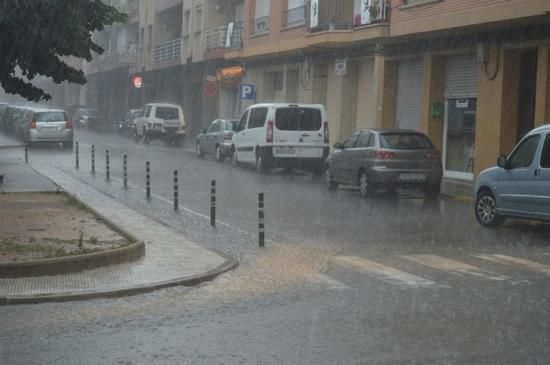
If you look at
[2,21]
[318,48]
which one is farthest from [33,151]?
[2,21]

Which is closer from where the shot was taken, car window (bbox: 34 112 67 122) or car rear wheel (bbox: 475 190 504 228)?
car rear wheel (bbox: 475 190 504 228)

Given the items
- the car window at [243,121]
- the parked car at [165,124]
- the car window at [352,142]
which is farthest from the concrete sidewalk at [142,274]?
the parked car at [165,124]

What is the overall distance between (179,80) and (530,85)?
121 feet

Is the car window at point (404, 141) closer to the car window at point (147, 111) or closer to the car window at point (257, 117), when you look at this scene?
the car window at point (257, 117)

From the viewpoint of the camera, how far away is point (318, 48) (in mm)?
33188

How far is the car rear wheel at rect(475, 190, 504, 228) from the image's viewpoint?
14.6 meters

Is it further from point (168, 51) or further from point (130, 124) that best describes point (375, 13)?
point (168, 51)

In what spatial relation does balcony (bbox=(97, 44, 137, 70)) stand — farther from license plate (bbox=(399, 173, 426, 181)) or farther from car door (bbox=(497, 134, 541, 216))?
car door (bbox=(497, 134, 541, 216))

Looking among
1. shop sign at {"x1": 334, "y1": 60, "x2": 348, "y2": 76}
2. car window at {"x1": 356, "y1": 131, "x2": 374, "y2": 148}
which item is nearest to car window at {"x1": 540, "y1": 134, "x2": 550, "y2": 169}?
car window at {"x1": 356, "y1": 131, "x2": 374, "y2": 148}

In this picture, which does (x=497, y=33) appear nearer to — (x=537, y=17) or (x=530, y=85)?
(x=530, y=85)

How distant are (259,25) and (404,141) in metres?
21.5

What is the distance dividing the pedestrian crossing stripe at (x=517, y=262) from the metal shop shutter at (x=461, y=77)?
14126mm

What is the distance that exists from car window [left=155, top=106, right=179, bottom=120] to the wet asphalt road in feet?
95.5

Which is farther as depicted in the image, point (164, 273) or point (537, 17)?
point (537, 17)
